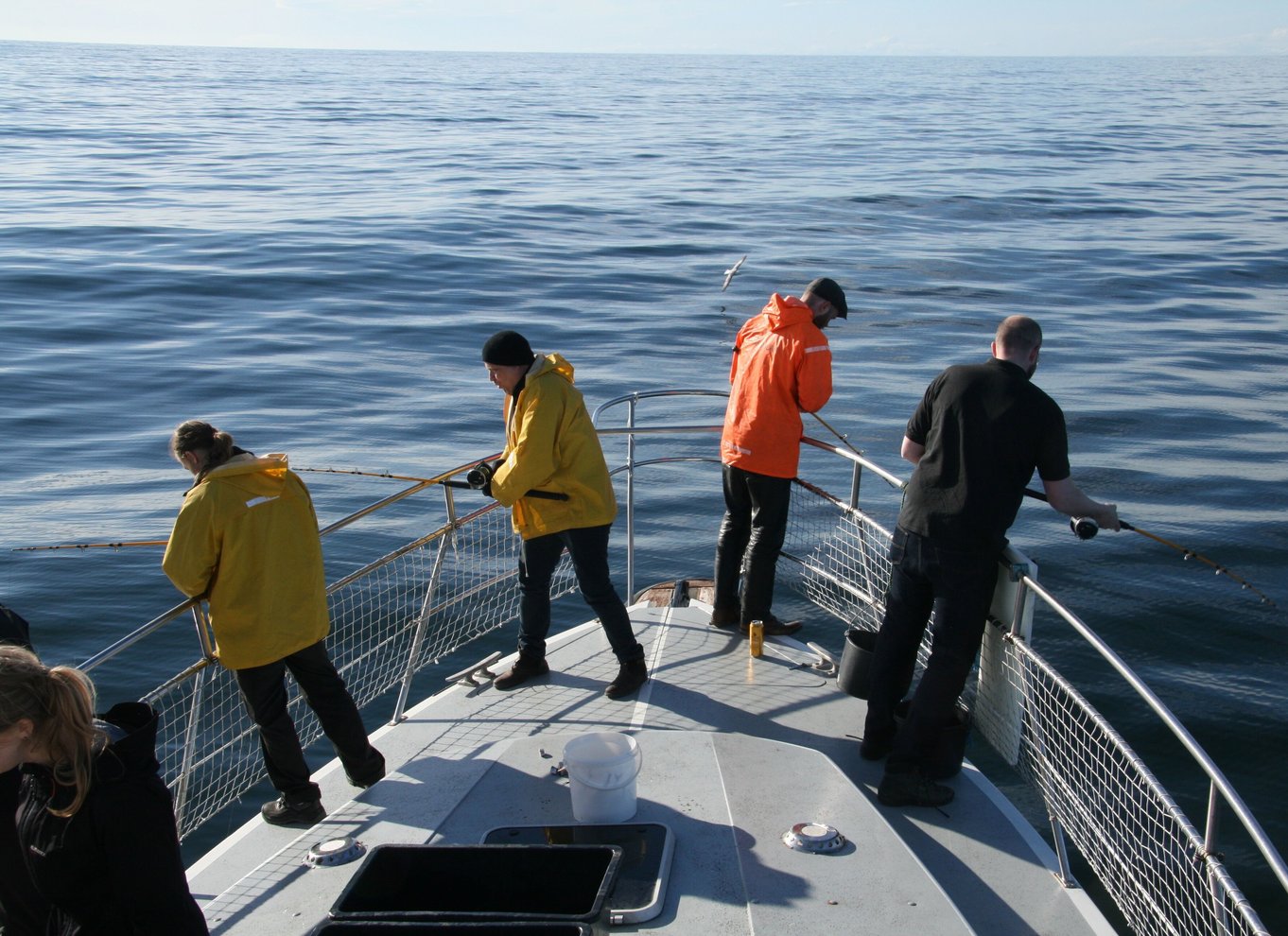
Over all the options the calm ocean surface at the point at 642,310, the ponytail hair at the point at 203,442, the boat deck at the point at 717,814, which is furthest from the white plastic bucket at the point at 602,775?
the calm ocean surface at the point at 642,310

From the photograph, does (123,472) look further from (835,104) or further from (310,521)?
(835,104)

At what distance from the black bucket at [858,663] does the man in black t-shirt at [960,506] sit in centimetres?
57

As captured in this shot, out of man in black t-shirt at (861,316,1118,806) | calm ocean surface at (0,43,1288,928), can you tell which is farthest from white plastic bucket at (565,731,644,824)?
calm ocean surface at (0,43,1288,928)

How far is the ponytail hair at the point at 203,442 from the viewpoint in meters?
3.98

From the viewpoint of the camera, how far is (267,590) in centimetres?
416

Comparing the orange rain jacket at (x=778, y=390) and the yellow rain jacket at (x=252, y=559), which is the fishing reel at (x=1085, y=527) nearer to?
the orange rain jacket at (x=778, y=390)

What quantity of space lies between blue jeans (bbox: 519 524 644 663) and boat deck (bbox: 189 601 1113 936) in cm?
23

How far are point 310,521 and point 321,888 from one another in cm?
125

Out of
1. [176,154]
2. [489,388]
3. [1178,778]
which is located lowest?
[1178,778]

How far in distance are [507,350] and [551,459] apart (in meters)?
0.48

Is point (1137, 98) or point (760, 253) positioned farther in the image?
point (1137, 98)

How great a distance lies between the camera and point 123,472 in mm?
12039

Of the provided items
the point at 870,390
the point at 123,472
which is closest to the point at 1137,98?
the point at 870,390

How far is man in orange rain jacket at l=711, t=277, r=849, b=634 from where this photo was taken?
544 cm
